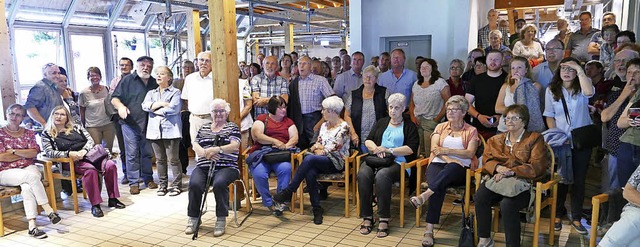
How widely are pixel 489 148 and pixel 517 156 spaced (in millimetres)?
222

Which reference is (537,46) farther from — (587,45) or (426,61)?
(426,61)

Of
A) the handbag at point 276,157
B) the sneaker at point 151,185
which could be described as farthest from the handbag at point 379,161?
the sneaker at point 151,185

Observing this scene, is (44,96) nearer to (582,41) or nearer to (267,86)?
(267,86)

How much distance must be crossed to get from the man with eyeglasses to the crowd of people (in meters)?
0.01

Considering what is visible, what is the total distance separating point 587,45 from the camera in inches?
208

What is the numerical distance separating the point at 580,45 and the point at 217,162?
4.24 meters

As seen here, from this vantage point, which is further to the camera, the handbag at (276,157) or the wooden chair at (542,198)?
the handbag at (276,157)

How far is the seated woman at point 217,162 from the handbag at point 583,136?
2.60m

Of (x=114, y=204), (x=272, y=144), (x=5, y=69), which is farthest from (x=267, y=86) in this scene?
(x=5, y=69)

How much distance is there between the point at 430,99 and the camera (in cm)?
443

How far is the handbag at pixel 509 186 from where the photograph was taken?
3158 mm

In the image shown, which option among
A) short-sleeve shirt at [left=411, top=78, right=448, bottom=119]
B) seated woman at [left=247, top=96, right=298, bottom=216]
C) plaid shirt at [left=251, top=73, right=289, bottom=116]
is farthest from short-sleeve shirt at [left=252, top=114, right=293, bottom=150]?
short-sleeve shirt at [left=411, top=78, right=448, bottom=119]

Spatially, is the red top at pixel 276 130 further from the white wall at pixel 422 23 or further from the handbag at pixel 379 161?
the white wall at pixel 422 23

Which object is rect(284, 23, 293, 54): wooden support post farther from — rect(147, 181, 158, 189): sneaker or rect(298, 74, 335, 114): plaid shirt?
rect(298, 74, 335, 114): plaid shirt
